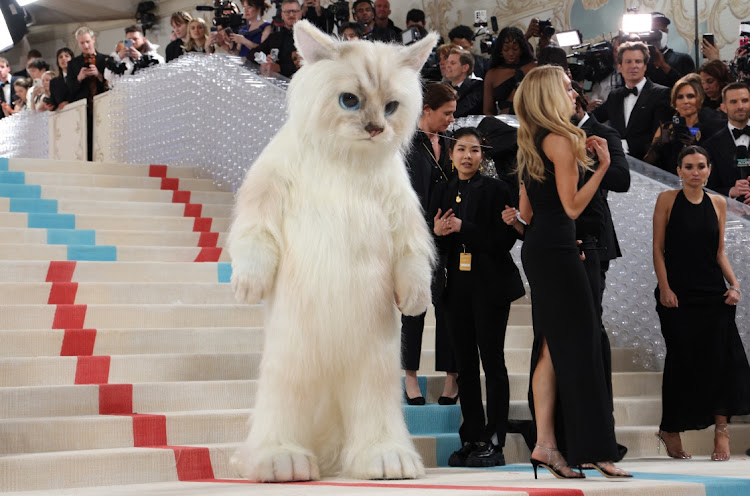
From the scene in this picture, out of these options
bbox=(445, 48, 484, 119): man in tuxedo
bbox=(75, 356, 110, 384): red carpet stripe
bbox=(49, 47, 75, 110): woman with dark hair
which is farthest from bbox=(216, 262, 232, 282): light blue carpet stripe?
bbox=(49, 47, 75, 110): woman with dark hair

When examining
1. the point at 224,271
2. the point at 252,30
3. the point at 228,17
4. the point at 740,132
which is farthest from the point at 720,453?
the point at 228,17

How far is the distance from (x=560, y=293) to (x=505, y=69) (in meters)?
4.55

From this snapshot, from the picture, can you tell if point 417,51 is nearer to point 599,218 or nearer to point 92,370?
point 599,218

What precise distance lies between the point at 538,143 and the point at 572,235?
0.34m

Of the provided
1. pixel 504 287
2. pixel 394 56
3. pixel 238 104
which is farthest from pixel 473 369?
pixel 238 104

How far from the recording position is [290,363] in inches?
131

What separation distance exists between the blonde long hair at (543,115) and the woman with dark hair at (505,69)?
12.5 feet

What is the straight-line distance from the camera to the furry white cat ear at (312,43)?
3469 mm

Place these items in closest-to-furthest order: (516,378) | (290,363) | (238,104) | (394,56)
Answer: (290,363) → (394,56) → (516,378) → (238,104)

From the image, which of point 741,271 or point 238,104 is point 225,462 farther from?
point 238,104

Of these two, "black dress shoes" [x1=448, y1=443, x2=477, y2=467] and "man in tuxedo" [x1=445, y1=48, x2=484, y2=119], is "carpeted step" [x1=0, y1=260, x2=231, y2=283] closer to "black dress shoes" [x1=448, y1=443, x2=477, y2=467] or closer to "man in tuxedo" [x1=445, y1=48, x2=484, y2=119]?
"man in tuxedo" [x1=445, y1=48, x2=484, y2=119]

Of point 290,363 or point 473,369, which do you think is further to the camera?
point 473,369

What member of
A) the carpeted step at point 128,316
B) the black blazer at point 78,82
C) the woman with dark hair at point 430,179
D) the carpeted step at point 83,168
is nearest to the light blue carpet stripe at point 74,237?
the carpeted step at point 128,316

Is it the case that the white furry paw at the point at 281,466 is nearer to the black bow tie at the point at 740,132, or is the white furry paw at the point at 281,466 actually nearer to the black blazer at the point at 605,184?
the black blazer at the point at 605,184
